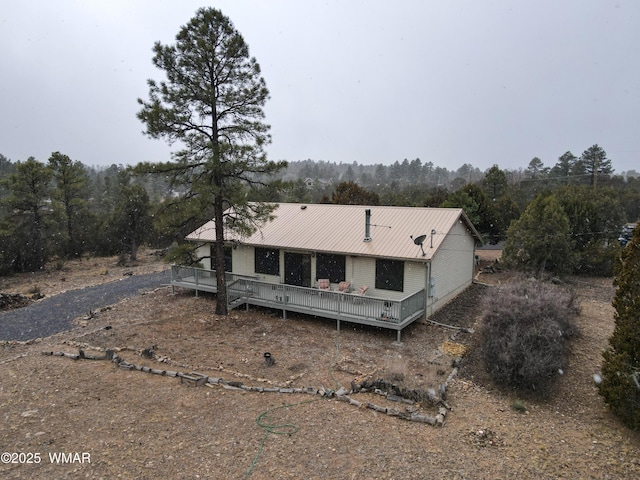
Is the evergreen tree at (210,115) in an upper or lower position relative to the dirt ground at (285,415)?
upper

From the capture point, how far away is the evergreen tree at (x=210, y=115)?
504 inches

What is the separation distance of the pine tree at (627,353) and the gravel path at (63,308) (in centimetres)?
1631

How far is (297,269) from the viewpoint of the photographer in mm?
16516

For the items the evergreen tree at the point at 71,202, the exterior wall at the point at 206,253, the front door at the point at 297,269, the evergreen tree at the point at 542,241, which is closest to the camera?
the front door at the point at 297,269

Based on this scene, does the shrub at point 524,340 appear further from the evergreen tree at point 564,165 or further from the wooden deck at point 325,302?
the evergreen tree at point 564,165

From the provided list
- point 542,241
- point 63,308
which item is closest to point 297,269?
point 63,308

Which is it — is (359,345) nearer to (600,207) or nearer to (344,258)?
(344,258)

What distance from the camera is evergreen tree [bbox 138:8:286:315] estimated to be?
12789 mm

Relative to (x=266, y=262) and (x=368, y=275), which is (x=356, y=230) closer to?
(x=368, y=275)

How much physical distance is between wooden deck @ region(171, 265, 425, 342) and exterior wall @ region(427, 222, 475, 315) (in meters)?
1.38

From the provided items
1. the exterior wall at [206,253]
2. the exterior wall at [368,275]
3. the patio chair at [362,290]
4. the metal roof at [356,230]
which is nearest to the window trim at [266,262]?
the exterior wall at [368,275]

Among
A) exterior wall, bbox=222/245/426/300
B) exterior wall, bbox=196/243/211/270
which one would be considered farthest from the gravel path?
exterior wall, bbox=222/245/426/300

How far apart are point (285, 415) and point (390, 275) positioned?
7683mm

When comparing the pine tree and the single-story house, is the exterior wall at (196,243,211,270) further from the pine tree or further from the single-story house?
the pine tree
